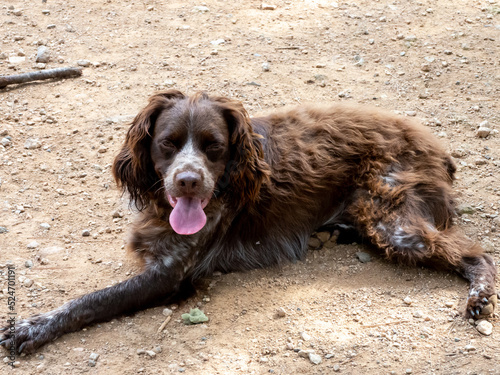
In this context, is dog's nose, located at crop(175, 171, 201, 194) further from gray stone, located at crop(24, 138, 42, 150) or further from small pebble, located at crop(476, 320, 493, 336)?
gray stone, located at crop(24, 138, 42, 150)

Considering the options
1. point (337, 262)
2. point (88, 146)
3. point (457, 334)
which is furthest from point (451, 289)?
point (88, 146)

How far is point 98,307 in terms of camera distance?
4312mm

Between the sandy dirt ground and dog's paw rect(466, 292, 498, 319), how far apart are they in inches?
3.4

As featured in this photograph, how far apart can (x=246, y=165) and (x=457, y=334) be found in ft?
6.26

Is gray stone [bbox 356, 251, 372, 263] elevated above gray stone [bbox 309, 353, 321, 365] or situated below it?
below

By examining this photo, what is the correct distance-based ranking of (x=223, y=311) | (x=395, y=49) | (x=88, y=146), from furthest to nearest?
(x=395, y=49)
(x=88, y=146)
(x=223, y=311)

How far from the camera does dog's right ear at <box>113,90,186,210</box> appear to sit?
4.52 m

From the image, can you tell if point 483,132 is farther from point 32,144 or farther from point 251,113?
point 32,144

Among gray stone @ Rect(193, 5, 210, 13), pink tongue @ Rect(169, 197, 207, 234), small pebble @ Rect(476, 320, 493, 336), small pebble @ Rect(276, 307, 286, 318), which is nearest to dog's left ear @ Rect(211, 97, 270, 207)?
pink tongue @ Rect(169, 197, 207, 234)

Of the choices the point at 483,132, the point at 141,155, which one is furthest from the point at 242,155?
the point at 483,132

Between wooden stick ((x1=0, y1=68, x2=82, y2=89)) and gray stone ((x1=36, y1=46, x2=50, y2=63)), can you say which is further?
gray stone ((x1=36, y1=46, x2=50, y2=63))

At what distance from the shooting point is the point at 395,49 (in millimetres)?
7883

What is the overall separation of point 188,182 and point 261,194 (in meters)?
0.95

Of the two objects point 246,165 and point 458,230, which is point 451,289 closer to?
point 458,230
